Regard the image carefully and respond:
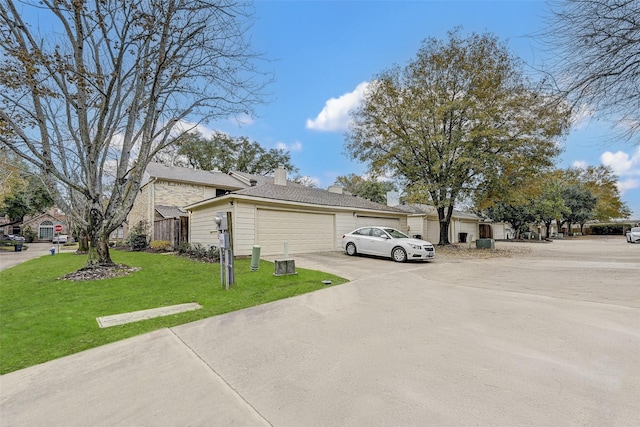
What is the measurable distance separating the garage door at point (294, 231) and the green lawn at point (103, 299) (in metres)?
2.74

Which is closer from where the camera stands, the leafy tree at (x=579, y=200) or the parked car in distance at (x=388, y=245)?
the parked car in distance at (x=388, y=245)

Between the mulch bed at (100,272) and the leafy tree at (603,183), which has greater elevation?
the leafy tree at (603,183)

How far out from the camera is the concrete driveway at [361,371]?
2283mm

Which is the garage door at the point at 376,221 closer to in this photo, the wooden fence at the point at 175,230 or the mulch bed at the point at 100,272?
the wooden fence at the point at 175,230

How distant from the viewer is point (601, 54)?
4.49 m

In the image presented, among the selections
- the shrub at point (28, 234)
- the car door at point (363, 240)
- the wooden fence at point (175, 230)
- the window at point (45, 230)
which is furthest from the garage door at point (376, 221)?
the window at point (45, 230)

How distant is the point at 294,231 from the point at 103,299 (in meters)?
8.31

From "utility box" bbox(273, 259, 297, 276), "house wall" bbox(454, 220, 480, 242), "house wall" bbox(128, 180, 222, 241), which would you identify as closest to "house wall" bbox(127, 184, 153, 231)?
"house wall" bbox(128, 180, 222, 241)

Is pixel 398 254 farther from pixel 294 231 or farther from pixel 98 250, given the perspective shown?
pixel 98 250

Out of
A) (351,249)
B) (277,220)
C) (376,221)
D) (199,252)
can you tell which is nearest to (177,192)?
(199,252)

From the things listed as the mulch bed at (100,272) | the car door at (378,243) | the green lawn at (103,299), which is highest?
the car door at (378,243)

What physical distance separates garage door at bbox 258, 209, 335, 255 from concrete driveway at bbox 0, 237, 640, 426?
7.60 m

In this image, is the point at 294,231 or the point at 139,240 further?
the point at 139,240

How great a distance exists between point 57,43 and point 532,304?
14627mm
